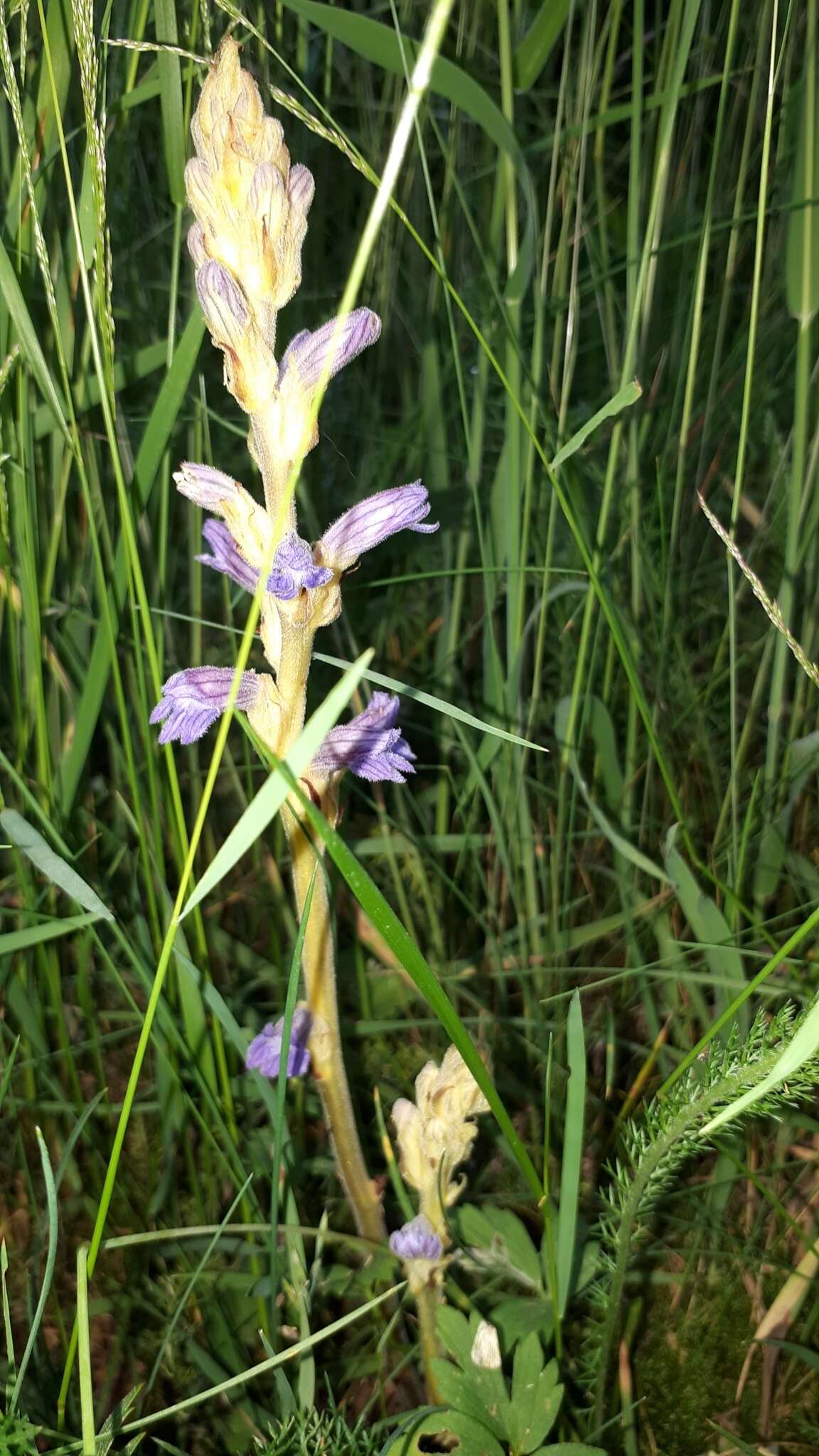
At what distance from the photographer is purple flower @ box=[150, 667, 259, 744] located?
1.20m

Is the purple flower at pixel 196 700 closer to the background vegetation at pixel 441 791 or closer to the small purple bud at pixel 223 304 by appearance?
the background vegetation at pixel 441 791

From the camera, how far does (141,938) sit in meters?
1.67

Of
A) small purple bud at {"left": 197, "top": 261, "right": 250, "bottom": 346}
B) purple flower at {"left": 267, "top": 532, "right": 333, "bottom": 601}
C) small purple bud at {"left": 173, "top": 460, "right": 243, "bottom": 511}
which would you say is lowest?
purple flower at {"left": 267, "top": 532, "right": 333, "bottom": 601}

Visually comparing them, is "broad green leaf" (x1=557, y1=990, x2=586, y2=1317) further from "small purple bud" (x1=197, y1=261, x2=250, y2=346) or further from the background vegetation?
"small purple bud" (x1=197, y1=261, x2=250, y2=346)

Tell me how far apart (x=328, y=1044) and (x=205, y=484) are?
2.25 feet

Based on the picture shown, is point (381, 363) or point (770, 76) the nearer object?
point (770, 76)

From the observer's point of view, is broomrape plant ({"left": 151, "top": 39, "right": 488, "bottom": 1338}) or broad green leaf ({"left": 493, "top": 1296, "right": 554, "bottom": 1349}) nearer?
broomrape plant ({"left": 151, "top": 39, "right": 488, "bottom": 1338})

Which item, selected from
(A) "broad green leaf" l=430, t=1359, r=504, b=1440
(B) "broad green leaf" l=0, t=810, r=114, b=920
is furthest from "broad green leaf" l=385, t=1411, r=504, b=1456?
(B) "broad green leaf" l=0, t=810, r=114, b=920

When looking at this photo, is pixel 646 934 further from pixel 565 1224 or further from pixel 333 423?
pixel 333 423

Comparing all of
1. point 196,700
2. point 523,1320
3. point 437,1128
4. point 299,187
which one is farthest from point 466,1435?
point 299,187

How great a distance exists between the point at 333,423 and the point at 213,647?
64 cm

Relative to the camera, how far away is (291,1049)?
1368mm

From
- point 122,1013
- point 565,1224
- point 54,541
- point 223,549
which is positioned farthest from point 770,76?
point 122,1013

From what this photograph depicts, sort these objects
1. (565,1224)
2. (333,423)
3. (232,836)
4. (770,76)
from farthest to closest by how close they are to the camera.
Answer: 1. (333,423)
2. (770,76)
3. (565,1224)
4. (232,836)
